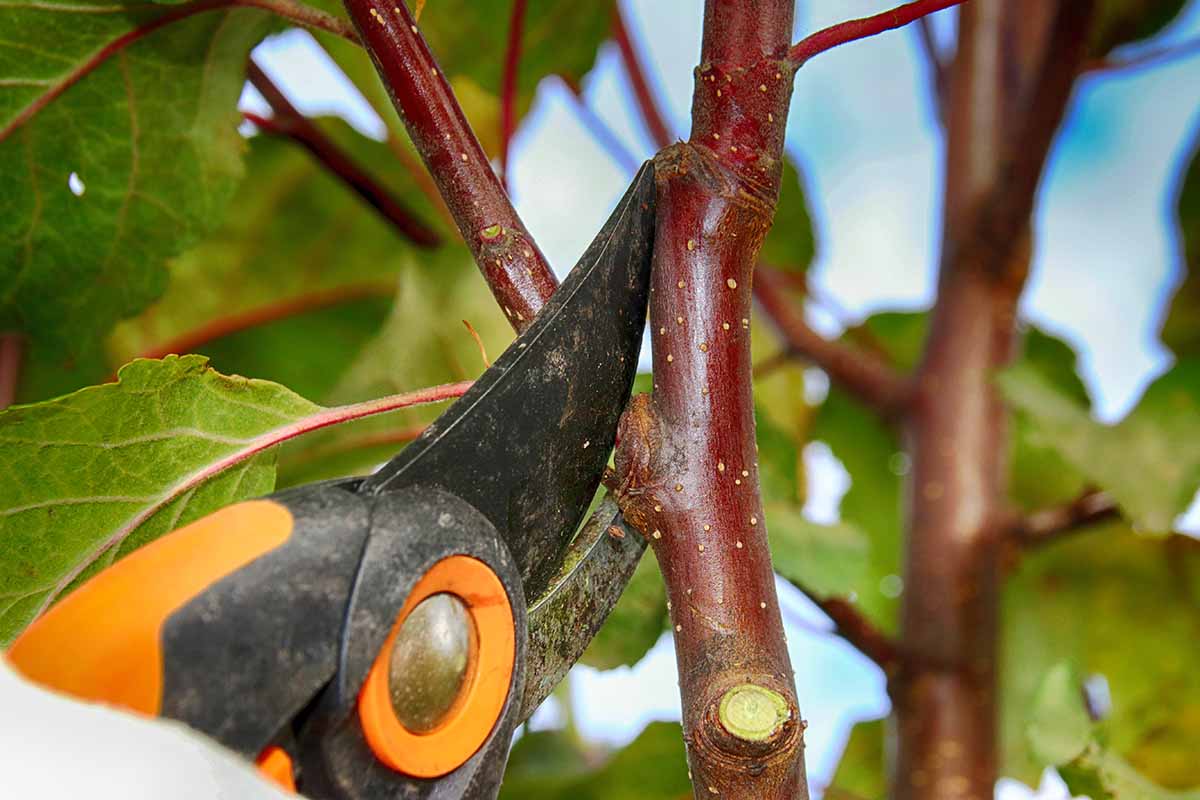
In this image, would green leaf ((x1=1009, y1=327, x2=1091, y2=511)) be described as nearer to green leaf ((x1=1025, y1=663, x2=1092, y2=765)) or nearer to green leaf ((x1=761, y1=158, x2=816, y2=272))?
green leaf ((x1=761, y1=158, x2=816, y2=272))

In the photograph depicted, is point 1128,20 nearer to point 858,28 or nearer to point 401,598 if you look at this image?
point 858,28

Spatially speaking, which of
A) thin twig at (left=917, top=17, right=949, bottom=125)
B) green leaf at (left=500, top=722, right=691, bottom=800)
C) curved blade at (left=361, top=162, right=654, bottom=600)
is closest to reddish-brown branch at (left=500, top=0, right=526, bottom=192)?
curved blade at (left=361, top=162, right=654, bottom=600)

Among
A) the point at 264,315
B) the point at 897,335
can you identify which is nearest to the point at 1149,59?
the point at 897,335

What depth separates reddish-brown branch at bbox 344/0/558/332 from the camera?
0.26 meters

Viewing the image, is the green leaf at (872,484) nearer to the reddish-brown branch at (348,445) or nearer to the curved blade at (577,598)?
the reddish-brown branch at (348,445)

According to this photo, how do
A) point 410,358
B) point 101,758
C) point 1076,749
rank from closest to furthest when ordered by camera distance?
1. point 101,758
2. point 1076,749
3. point 410,358

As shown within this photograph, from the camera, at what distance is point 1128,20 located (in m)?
0.67

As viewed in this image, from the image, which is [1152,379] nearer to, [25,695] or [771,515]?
[771,515]

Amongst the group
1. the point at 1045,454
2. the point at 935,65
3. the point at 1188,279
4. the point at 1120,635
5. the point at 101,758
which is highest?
the point at 935,65

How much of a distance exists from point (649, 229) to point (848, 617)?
22 cm

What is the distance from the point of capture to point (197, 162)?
1.24ft

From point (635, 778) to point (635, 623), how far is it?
0.42ft

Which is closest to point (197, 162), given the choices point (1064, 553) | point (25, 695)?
point (25, 695)

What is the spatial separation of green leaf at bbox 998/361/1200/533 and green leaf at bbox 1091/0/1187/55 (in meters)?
0.23
